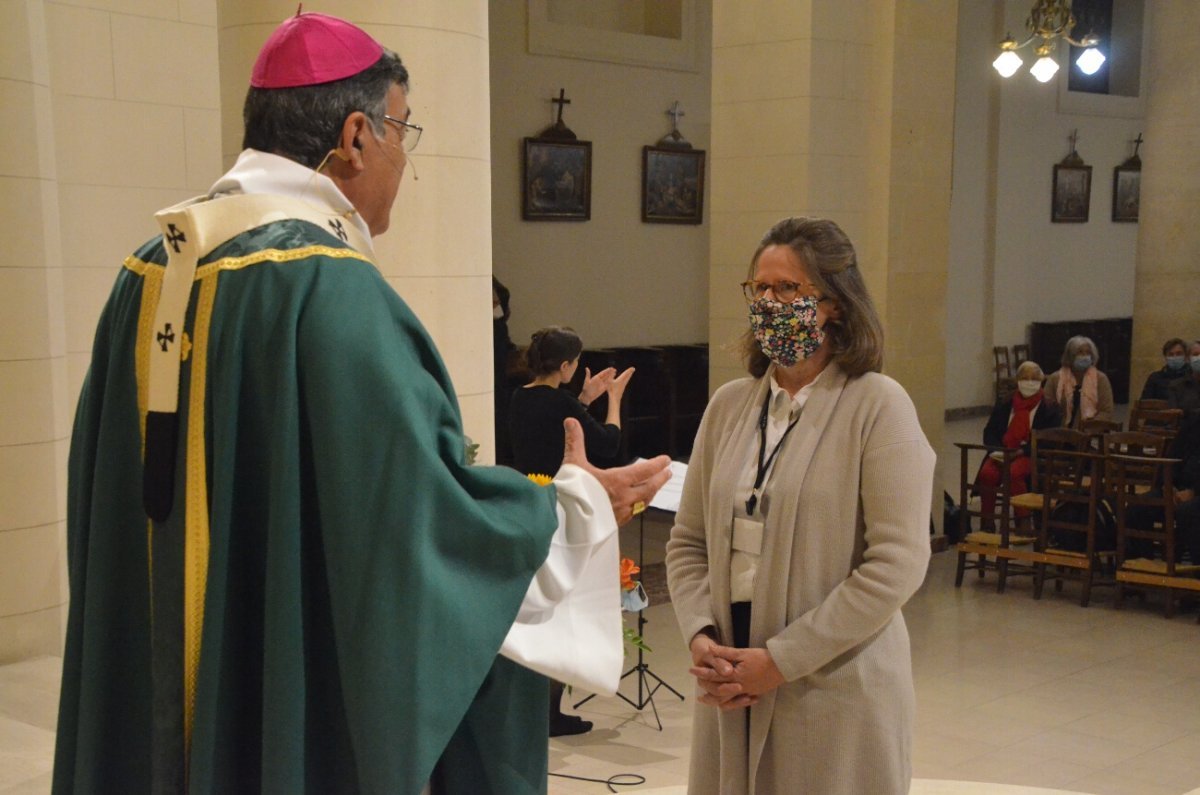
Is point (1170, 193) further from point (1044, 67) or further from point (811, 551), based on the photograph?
point (811, 551)

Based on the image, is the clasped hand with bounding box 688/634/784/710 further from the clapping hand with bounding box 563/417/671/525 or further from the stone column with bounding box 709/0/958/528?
the stone column with bounding box 709/0/958/528

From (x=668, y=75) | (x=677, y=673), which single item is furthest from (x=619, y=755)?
(x=668, y=75)

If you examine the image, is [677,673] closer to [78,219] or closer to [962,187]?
[78,219]

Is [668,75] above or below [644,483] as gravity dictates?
above

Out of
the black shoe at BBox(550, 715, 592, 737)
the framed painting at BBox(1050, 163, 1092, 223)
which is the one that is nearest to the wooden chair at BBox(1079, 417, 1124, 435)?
the black shoe at BBox(550, 715, 592, 737)

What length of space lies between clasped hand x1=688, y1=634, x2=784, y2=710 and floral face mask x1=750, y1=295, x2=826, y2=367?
579 mm

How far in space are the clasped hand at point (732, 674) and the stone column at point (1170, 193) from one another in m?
11.3

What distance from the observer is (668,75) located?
1348 centimetres

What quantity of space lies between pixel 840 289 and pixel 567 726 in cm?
384

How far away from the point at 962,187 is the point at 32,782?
47.9ft

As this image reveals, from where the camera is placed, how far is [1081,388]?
10555 millimetres

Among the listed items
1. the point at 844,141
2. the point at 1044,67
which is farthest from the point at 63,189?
the point at 1044,67

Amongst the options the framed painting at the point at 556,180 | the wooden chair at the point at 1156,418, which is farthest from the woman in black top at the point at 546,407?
the framed painting at the point at 556,180

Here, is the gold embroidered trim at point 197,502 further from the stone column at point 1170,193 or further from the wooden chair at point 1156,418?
the stone column at point 1170,193
